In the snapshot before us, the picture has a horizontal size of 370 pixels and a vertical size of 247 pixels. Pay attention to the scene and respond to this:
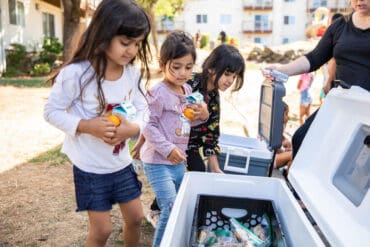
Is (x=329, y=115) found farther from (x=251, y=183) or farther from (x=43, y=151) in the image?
(x=43, y=151)

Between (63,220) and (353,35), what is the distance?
7.21 feet

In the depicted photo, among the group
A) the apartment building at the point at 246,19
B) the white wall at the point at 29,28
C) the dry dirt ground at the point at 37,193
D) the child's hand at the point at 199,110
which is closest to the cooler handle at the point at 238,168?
the dry dirt ground at the point at 37,193

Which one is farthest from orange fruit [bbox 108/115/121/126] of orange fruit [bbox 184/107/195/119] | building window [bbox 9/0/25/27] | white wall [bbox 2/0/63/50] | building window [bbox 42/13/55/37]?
building window [bbox 42/13/55/37]

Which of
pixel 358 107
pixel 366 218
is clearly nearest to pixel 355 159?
pixel 358 107

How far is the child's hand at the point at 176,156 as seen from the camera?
203 cm

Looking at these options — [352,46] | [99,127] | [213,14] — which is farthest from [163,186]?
[213,14]

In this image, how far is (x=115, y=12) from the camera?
167 cm

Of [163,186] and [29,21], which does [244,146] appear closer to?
[163,186]

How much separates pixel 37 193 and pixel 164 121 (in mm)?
1719

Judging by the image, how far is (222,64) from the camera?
2338 millimetres

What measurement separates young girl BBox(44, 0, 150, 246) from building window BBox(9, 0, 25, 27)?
534 inches

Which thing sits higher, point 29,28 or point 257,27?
point 257,27

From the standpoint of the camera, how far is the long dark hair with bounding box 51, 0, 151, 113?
5.45 feet

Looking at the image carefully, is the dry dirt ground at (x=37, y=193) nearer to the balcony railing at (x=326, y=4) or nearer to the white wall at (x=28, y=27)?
the white wall at (x=28, y=27)
